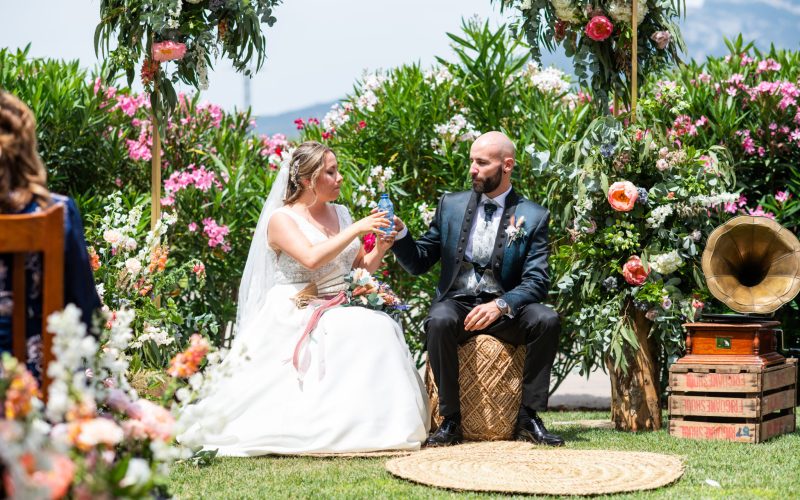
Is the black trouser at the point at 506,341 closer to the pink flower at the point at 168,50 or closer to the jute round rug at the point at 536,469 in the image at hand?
the jute round rug at the point at 536,469

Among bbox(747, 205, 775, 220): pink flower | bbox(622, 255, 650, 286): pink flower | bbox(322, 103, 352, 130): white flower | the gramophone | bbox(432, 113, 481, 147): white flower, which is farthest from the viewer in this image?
bbox(322, 103, 352, 130): white flower

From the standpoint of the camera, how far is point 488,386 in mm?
5191

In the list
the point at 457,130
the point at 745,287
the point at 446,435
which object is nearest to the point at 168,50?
the point at 457,130

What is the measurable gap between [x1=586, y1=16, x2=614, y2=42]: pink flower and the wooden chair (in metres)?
4.13

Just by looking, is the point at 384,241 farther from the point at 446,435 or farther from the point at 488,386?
the point at 446,435

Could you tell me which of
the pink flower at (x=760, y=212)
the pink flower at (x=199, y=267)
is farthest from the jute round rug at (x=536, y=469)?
the pink flower at (x=760, y=212)

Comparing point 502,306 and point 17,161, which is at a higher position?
point 17,161

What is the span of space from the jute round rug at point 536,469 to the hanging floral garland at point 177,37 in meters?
2.54

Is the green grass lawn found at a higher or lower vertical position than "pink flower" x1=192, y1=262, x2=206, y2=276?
lower

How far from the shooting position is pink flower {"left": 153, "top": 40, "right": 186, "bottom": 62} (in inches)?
219

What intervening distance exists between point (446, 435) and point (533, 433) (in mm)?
446

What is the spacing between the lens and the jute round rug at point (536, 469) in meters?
4.01

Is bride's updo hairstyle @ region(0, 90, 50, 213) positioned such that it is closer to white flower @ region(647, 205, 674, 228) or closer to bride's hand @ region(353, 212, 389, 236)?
bride's hand @ region(353, 212, 389, 236)

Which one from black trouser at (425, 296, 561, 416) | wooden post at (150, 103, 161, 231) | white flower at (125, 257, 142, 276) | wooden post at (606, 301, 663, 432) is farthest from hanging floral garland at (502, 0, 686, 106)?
white flower at (125, 257, 142, 276)
